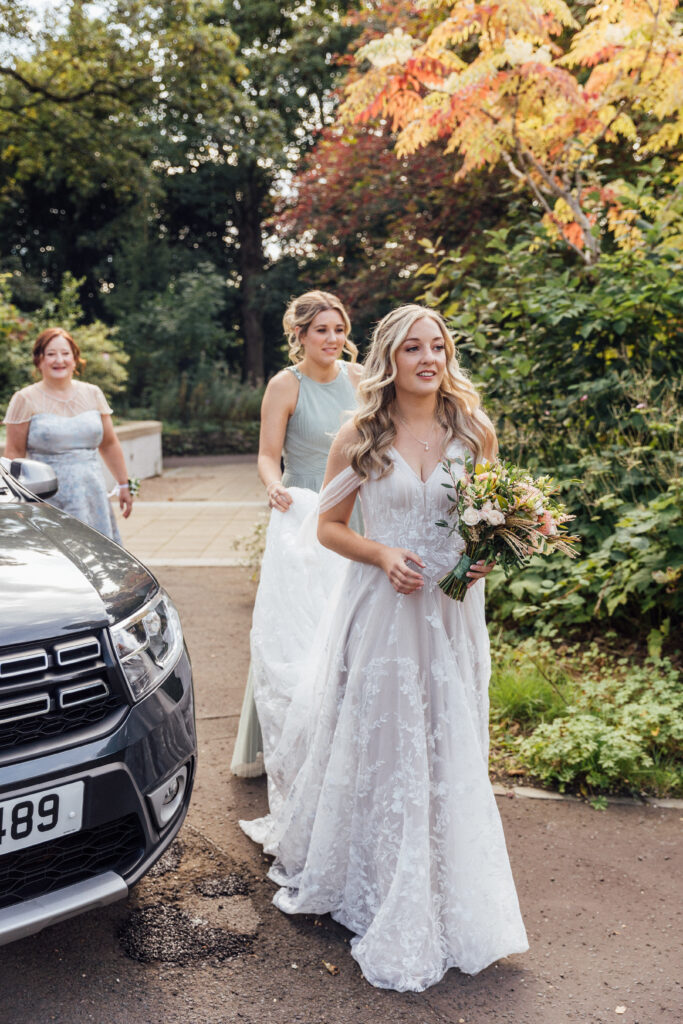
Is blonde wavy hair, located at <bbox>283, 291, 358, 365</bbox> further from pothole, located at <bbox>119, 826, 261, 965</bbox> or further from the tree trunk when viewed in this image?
the tree trunk

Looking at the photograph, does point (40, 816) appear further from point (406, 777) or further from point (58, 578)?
point (406, 777)

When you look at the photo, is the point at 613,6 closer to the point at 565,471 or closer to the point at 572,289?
the point at 572,289

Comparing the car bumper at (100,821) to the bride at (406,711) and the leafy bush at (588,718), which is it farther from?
the leafy bush at (588,718)

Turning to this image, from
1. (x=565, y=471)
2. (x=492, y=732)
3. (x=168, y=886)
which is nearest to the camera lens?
(x=168, y=886)

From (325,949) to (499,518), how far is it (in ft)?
4.76

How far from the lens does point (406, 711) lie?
2859 mm

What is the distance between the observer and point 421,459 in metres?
2.92

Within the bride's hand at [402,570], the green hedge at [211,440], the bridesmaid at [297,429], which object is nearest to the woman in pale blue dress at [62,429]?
the bridesmaid at [297,429]

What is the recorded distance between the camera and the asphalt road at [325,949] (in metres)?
2.59

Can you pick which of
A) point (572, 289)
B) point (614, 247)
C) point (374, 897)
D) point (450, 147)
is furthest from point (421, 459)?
point (614, 247)

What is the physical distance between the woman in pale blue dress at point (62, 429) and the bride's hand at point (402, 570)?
2.99 meters

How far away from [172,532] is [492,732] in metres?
6.35

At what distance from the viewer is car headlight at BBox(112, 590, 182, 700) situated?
2.67 metres

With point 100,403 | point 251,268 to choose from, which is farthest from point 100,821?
point 251,268
